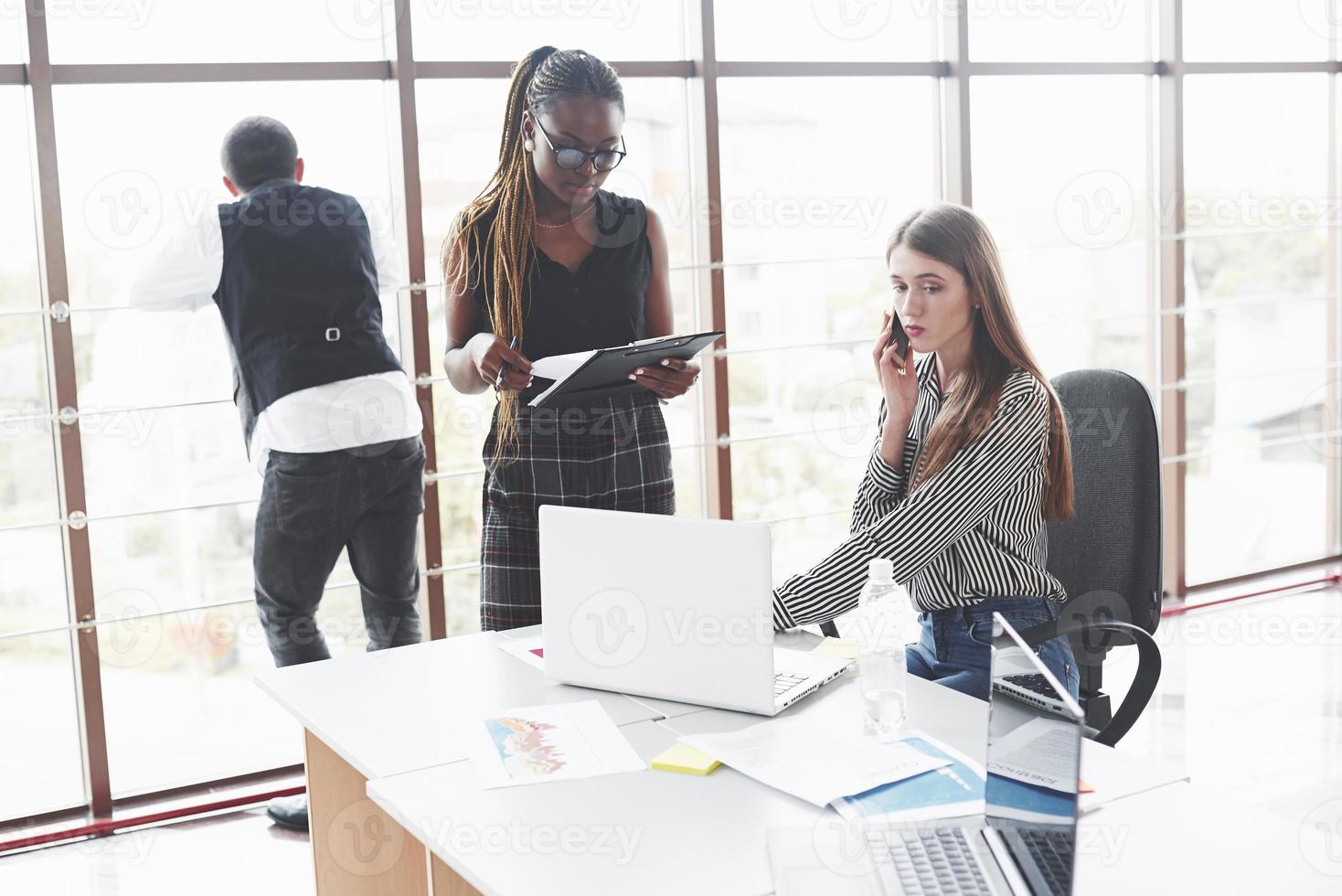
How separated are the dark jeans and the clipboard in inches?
24.3

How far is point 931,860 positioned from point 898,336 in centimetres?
110

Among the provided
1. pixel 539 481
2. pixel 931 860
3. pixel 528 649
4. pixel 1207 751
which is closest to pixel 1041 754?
pixel 931 860

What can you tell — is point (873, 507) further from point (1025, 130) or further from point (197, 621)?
point (1025, 130)

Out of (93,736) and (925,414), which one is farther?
(93,736)

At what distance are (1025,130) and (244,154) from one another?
2520 millimetres

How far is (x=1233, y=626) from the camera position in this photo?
4.29 m

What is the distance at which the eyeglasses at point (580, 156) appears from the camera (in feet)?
7.78

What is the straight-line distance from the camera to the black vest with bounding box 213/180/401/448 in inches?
106

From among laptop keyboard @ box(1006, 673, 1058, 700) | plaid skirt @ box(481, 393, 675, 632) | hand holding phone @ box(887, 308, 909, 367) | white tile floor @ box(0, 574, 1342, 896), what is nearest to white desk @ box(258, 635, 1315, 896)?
laptop keyboard @ box(1006, 673, 1058, 700)

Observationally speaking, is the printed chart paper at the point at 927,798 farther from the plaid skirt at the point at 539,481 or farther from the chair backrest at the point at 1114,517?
the plaid skirt at the point at 539,481

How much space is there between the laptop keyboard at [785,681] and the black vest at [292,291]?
51.1 inches

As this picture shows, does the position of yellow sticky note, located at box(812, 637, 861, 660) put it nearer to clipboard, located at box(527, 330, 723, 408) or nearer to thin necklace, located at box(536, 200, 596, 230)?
clipboard, located at box(527, 330, 723, 408)

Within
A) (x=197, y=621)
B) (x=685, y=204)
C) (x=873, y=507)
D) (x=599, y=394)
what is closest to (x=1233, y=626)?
(x=685, y=204)

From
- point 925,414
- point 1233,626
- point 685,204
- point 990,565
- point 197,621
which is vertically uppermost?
point 685,204
